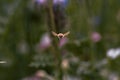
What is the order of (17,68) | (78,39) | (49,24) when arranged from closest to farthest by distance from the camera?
(49,24), (78,39), (17,68)

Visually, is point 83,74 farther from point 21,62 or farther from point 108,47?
point 21,62

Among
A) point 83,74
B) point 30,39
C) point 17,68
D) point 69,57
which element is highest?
point 30,39

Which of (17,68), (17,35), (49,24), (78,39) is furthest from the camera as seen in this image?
(17,35)

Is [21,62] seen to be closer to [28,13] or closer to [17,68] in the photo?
[17,68]

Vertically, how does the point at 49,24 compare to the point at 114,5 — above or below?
below

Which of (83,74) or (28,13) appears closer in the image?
(83,74)

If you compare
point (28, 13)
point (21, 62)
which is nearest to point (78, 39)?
point (21, 62)
